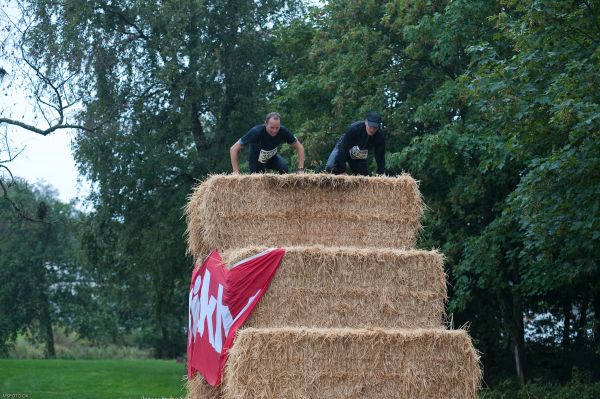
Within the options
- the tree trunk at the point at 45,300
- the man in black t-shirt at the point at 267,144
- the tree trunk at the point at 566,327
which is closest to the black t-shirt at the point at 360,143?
the man in black t-shirt at the point at 267,144

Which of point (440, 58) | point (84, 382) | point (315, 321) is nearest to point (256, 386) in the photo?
point (315, 321)

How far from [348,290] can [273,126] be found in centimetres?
236

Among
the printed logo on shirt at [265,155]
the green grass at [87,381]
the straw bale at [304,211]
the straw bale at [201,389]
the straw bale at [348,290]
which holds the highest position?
the printed logo on shirt at [265,155]

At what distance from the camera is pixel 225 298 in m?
8.94

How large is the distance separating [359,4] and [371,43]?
4.96 ft

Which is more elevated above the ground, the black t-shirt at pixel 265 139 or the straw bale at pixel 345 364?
the black t-shirt at pixel 265 139

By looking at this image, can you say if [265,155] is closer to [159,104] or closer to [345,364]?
[345,364]

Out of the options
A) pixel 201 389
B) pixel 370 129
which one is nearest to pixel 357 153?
pixel 370 129

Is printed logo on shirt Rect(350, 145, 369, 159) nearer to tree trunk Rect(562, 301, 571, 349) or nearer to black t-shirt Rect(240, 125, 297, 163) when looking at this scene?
black t-shirt Rect(240, 125, 297, 163)

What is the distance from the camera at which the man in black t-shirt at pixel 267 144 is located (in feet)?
34.4

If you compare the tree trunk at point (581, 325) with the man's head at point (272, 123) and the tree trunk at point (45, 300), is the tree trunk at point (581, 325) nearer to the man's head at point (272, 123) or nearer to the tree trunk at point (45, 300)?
the man's head at point (272, 123)

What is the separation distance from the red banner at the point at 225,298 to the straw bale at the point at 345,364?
404 millimetres

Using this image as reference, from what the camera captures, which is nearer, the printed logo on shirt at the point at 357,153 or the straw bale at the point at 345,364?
the straw bale at the point at 345,364

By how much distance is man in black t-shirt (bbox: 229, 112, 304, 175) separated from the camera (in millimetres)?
10484
